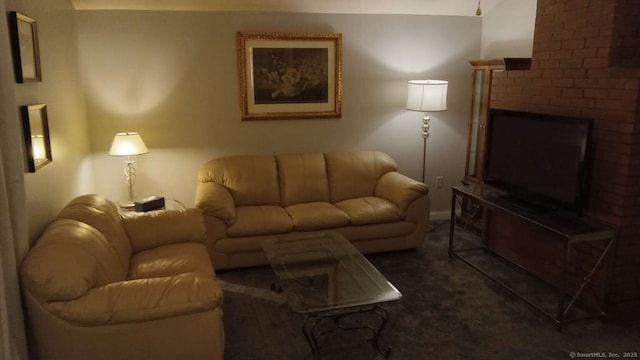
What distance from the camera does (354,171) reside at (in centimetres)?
454

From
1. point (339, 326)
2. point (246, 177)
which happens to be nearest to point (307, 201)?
point (246, 177)

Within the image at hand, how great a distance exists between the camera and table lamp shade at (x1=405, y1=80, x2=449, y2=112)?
4.46 metres

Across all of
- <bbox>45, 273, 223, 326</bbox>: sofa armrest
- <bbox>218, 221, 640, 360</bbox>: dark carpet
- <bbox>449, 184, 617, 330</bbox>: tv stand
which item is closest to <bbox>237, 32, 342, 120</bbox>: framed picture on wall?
<bbox>218, 221, 640, 360</bbox>: dark carpet

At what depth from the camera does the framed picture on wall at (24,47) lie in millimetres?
2307

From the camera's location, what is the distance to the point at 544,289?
3473mm

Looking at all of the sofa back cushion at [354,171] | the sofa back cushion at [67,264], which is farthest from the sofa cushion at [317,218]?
the sofa back cushion at [67,264]

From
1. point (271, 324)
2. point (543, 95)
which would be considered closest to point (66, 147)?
point (271, 324)

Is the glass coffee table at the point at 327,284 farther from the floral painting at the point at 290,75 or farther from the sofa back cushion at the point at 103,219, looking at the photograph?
the floral painting at the point at 290,75

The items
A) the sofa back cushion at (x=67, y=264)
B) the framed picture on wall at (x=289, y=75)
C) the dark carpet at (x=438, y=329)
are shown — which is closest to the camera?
the sofa back cushion at (x=67, y=264)

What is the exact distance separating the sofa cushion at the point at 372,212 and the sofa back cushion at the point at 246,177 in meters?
0.67

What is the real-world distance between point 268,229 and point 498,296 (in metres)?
1.83

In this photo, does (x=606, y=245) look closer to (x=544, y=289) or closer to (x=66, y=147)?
(x=544, y=289)

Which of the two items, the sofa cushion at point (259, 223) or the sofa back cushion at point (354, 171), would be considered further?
the sofa back cushion at point (354, 171)

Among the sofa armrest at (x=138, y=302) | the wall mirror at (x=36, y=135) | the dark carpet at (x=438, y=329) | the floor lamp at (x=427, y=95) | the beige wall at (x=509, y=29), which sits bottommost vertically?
the dark carpet at (x=438, y=329)
